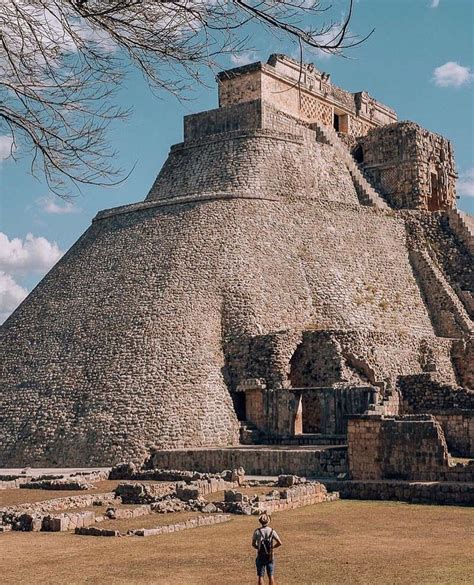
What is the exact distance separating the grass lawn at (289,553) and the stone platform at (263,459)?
5388 millimetres

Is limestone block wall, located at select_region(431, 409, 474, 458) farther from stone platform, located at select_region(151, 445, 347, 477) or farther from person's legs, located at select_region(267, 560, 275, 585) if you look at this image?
person's legs, located at select_region(267, 560, 275, 585)

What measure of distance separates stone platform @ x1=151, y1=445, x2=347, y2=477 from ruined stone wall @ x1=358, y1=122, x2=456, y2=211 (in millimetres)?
16584

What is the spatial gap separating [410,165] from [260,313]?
12795mm

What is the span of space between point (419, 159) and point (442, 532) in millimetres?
26767

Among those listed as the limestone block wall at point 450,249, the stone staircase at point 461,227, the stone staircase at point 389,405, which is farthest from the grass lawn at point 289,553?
the stone staircase at point 461,227

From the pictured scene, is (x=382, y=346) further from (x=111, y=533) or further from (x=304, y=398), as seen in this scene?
(x=111, y=533)

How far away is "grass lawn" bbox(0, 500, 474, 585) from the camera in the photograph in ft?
37.4

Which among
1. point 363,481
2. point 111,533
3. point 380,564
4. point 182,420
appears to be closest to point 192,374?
point 182,420

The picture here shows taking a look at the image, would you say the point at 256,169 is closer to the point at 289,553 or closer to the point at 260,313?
the point at 260,313

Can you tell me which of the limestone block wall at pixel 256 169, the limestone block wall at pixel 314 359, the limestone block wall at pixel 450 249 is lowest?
the limestone block wall at pixel 314 359

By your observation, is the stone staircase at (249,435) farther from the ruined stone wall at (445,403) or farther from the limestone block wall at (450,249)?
the limestone block wall at (450,249)

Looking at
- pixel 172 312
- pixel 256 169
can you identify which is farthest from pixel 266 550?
pixel 256 169

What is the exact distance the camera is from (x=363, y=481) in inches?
746

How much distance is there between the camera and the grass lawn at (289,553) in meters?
11.4
